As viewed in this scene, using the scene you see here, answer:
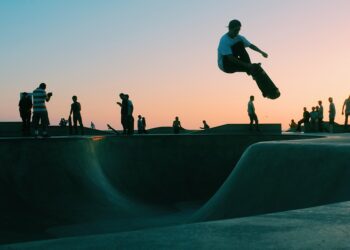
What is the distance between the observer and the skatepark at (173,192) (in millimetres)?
2506

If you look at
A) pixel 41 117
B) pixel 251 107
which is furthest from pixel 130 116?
pixel 41 117

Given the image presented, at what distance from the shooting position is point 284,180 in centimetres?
753

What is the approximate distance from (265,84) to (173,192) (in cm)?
600

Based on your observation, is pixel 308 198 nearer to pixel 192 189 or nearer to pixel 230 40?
pixel 230 40

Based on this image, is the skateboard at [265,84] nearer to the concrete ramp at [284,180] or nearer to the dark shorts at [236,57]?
the dark shorts at [236,57]

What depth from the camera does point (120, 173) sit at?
14438 millimetres

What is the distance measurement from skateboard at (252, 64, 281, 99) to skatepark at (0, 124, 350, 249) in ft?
3.25

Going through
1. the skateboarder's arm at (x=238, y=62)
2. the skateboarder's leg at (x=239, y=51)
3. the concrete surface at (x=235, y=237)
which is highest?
the skateboarder's leg at (x=239, y=51)

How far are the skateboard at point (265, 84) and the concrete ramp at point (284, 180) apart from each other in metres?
1.18

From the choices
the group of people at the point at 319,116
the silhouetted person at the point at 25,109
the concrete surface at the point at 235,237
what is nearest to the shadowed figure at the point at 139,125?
the group of people at the point at 319,116

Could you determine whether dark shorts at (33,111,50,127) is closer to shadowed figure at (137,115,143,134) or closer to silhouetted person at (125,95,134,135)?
silhouetted person at (125,95,134,135)

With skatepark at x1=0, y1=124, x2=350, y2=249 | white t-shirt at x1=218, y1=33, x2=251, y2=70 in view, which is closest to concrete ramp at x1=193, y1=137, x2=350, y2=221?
skatepark at x1=0, y1=124, x2=350, y2=249

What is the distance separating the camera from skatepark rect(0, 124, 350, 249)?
2.51m

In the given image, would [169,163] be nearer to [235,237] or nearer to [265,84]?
[265,84]
